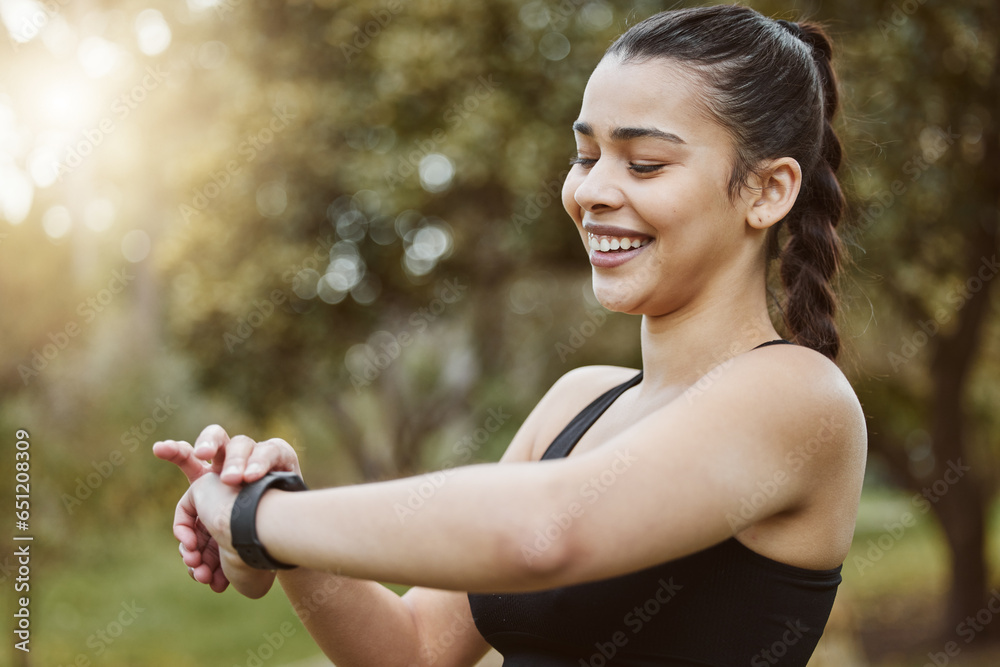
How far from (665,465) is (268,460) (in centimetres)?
59

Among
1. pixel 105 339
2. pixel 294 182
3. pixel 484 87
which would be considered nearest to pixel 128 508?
pixel 105 339

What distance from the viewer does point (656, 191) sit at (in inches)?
55.8

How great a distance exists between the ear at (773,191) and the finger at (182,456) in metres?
1.01

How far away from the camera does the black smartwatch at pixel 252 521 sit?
1232 millimetres

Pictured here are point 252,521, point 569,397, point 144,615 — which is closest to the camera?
point 252,521

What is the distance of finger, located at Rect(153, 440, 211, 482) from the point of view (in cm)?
145

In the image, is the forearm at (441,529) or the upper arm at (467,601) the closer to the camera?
the forearm at (441,529)

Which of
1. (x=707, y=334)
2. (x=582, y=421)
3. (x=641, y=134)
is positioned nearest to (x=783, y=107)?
(x=641, y=134)

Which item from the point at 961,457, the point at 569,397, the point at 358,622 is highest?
the point at 569,397

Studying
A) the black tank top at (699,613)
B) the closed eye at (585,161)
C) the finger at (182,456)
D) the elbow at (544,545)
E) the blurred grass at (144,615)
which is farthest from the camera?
the blurred grass at (144,615)

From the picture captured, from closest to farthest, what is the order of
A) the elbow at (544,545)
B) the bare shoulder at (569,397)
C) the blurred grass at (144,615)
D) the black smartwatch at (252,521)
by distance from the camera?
1. the elbow at (544,545)
2. the black smartwatch at (252,521)
3. the bare shoulder at (569,397)
4. the blurred grass at (144,615)

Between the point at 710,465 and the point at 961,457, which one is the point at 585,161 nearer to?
the point at 710,465

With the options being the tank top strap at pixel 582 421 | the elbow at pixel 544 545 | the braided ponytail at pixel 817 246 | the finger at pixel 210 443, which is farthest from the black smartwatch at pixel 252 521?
the braided ponytail at pixel 817 246

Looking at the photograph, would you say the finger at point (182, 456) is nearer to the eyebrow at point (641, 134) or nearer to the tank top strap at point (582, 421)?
the tank top strap at point (582, 421)
